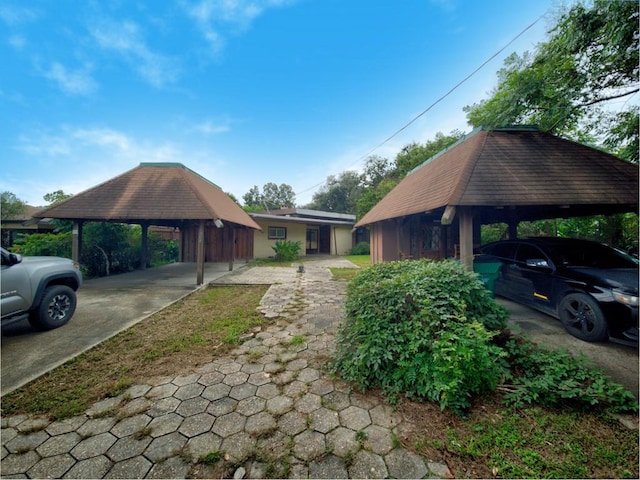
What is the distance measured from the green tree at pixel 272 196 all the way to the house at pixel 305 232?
20528 mm

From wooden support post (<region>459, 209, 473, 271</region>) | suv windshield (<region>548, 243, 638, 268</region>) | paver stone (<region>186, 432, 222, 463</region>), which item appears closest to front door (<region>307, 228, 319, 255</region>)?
wooden support post (<region>459, 209, 473, 271</region>)

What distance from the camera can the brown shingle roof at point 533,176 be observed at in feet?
14.1

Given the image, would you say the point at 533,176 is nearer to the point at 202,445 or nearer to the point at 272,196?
the point at 202,445

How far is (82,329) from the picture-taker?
388 centimetres

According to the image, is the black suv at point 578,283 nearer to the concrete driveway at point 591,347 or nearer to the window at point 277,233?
the concrete driveway at point 591,347

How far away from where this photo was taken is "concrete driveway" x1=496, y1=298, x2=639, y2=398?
2.58m

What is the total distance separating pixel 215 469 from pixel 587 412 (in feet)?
9.88

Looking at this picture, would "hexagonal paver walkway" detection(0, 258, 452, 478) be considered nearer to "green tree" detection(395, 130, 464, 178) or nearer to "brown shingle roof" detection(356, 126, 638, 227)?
"brown shingle roof" detection(356, 126, 638, 227)

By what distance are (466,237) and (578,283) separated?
1598 mm

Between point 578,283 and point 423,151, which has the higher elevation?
point 423,151

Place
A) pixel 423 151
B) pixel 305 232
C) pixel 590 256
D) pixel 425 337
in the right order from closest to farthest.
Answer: pixel 425 337 → pixel 590 256 → pixel 305 232 → pixel 423 151

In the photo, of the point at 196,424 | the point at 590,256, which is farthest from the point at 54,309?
the point at 590,256

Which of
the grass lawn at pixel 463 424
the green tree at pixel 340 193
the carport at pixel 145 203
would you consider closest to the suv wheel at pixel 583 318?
the grass lawn at pixel 463 424

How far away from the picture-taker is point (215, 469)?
1529 millimetres
